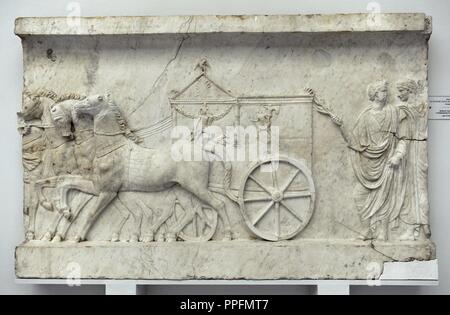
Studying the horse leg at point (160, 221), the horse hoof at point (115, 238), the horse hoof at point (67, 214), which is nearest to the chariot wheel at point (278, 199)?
the horse leg at point (160, 221)

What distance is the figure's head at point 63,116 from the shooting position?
429 cm

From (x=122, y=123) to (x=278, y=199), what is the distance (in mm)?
1236

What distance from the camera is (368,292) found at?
445 centimetres

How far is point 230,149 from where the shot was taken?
429cm

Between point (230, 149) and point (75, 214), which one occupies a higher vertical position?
point (230, 149)

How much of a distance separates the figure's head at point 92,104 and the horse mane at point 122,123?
4cm

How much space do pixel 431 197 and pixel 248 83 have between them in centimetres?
159

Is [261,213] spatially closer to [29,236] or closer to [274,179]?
[274,179]

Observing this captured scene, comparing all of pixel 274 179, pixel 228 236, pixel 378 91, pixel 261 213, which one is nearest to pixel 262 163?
pixel 274 179

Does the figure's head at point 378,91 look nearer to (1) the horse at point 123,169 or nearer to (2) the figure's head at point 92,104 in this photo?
(1) the horse at point 123,169

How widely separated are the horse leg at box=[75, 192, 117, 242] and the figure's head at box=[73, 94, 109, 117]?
→ 0.60 metres

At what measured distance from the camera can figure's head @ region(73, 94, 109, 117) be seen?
14.0 feet

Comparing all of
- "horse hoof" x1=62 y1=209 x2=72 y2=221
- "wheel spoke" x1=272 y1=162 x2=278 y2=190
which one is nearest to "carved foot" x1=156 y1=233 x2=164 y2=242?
"horse hoof" x1=62 y1=209 x2=72 y2=221

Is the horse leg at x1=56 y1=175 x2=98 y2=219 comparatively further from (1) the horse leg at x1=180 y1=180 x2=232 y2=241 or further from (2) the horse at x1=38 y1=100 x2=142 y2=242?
(1) the horse leg at x1=180 y1=180 x2=232 y2=241
